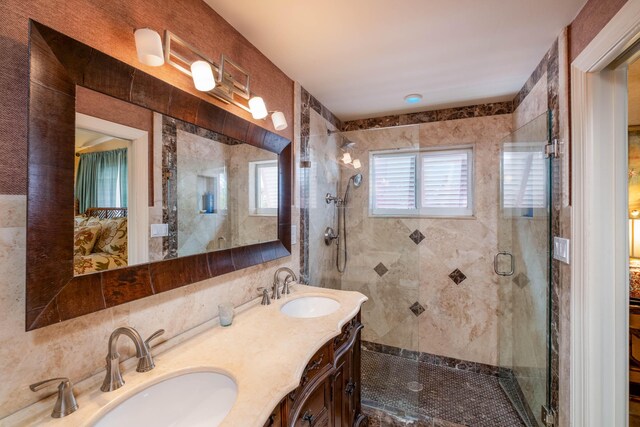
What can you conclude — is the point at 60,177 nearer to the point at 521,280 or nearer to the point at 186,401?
the point at 186,401

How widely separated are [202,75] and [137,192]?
1.83 ft

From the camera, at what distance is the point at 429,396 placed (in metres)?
2.24

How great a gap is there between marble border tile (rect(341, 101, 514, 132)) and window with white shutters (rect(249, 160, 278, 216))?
1.55 metres

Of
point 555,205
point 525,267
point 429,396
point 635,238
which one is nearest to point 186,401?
point 429,396

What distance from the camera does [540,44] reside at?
5.52 ft

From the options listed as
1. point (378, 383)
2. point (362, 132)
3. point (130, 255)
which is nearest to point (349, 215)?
point (362, 132)

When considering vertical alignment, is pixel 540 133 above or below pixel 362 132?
below

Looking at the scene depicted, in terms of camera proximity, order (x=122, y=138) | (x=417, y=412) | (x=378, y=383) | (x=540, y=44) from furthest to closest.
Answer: (x=378, y=383)
(x=417, y=412)
(x=540, y=44)
(x=122, y=138)

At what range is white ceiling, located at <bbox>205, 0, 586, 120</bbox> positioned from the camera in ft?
4.54

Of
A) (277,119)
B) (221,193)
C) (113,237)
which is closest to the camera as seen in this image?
(113,237)

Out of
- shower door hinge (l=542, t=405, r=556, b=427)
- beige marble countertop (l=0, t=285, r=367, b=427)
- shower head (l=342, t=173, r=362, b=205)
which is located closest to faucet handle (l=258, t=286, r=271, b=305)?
beige marble countertop (l=0, t=285, r=367, b=427)

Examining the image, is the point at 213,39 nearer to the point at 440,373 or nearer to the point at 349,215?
the point at 349,215

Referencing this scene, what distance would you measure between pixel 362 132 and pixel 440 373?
7.71 feet

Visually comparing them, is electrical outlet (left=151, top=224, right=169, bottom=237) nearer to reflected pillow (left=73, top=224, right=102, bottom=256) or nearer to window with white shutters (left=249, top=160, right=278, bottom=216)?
reflected pillow (left=73, top=224, right=102, bottom=256)
